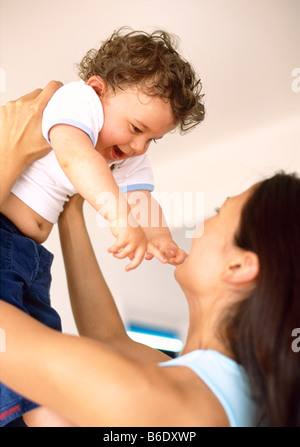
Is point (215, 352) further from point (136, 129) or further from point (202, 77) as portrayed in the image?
point (202, 77)

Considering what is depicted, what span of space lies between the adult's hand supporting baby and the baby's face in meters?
0.12

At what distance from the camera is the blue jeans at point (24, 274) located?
0.79 meters

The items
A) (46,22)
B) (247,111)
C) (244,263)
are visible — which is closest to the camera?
(244,263)

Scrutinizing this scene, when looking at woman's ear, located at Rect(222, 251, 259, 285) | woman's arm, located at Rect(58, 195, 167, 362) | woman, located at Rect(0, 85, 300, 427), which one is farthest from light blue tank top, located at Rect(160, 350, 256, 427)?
woman's arm, located at Rect(58, 195, 167, 362)

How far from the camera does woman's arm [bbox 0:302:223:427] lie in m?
0.57

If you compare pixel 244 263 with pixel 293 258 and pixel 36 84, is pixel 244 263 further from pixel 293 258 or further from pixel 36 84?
pixel 36 84

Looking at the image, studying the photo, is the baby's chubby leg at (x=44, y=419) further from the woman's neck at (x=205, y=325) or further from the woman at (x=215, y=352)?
the woman's neck at (x=205, y=325)

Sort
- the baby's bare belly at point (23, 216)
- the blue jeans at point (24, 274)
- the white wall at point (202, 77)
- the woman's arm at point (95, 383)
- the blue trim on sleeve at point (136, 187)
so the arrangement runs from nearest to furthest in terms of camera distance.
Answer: the woman's arm at point (95, 383), the blue jeans at point (24, 274), the baby's bare belly at point (23, 216), the blue trim on sleeve at point (136, 187), the white wall at point (202, 77)

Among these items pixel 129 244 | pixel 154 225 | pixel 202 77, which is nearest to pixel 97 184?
pixel 129 244

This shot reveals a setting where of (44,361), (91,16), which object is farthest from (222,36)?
(44,361)

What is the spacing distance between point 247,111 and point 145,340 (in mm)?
806

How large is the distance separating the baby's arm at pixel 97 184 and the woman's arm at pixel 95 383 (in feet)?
0.56

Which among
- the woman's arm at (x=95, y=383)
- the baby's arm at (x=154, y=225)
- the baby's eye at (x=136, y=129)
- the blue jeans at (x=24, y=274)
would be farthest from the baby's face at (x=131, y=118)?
the woman's arm at (x=95, y=383)

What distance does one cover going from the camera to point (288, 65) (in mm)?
1530
